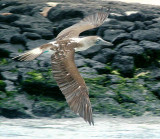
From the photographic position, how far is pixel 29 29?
420 inches

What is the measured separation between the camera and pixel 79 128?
757 centimetres

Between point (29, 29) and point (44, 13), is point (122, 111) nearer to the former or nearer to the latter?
point (29, 29)

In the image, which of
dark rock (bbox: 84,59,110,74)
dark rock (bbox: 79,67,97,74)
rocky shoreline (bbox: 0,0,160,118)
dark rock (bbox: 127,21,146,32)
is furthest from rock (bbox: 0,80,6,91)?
dark rock (bbox: 127,21,146,32)

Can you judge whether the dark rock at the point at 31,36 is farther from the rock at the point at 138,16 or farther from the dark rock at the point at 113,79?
the rock at the point at 138,16

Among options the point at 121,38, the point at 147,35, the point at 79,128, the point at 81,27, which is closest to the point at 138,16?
the point at 147,35

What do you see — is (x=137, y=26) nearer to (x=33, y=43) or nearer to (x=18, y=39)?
(x=33, y=43)

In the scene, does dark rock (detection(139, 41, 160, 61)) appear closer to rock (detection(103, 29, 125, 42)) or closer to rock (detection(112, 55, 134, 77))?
rock (detection(112, 55, 134, 77))

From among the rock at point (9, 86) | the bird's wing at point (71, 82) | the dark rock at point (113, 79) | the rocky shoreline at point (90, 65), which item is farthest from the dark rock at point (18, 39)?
the bird's wing at point (71, 82)

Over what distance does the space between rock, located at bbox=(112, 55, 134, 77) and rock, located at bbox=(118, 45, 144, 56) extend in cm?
24

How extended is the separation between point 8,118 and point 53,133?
1.02 m

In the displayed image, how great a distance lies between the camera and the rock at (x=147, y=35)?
1038cm

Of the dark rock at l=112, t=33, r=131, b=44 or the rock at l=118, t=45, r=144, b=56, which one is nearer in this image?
the rock at l=118, t=45, r=144, b=56

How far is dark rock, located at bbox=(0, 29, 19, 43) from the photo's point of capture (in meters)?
10.1

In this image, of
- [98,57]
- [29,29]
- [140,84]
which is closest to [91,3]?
[29,29]
